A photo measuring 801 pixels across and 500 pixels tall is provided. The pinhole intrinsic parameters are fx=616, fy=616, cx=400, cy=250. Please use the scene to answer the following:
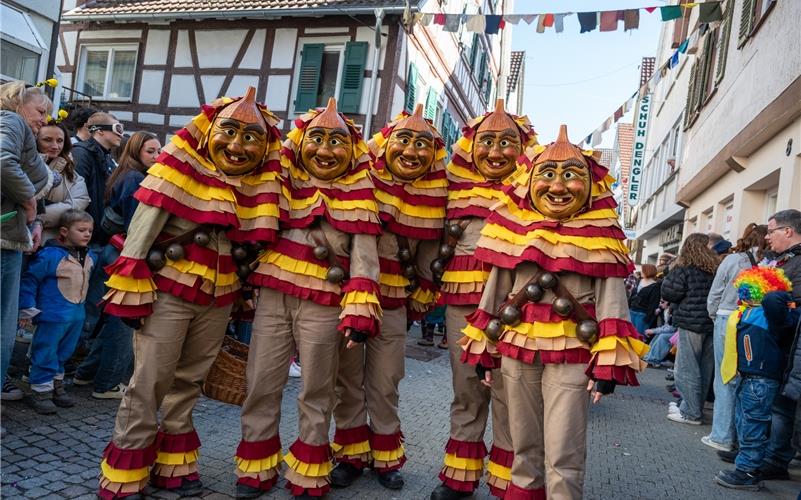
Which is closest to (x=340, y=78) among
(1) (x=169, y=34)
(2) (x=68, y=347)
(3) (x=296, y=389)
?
(1) (x=169, y=34)

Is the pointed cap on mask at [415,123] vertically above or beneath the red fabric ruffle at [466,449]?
above

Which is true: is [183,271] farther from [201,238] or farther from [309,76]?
[309,76]

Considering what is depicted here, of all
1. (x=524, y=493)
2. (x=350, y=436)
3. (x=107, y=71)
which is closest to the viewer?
(x=524, y=493)

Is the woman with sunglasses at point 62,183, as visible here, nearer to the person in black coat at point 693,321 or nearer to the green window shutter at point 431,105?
the person in black coat at point 693,321

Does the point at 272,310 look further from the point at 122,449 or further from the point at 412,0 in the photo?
the point at 412,0

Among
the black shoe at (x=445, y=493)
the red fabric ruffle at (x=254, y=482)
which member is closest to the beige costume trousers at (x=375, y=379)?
the black shoe at (x=445, y=493)

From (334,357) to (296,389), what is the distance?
2.33 metres

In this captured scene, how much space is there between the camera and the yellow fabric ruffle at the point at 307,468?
131 inches

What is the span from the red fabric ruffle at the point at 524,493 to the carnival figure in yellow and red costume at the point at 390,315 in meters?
0.85

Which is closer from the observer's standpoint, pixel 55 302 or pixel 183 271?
pixel 183 271

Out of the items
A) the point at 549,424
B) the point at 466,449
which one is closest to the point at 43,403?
the point at 466,449

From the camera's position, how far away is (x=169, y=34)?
1322 centimetres

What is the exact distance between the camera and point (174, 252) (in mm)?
3127

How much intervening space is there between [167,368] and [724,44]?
34.6 ft
